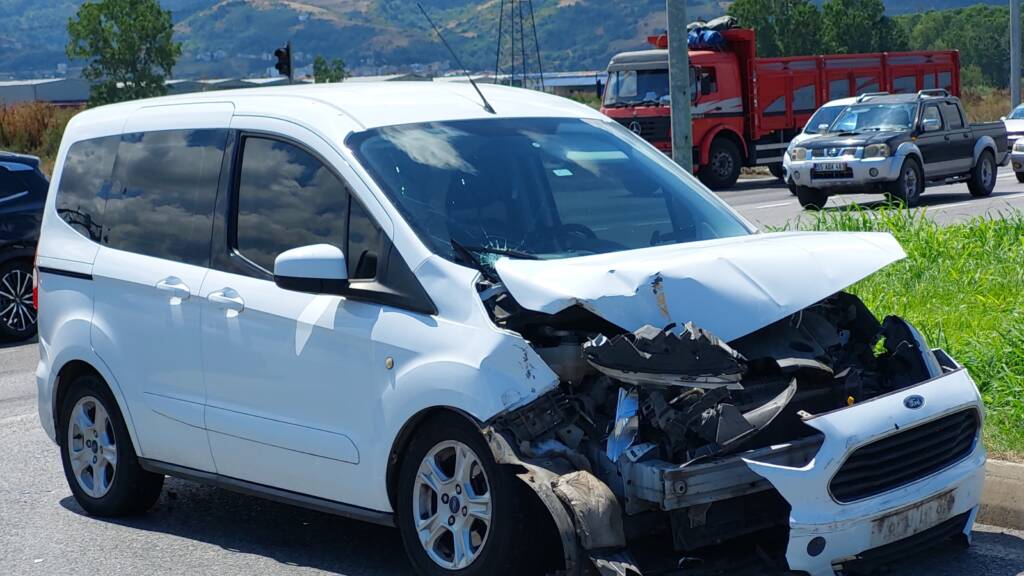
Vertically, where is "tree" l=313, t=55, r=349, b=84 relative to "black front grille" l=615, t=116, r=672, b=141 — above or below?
above

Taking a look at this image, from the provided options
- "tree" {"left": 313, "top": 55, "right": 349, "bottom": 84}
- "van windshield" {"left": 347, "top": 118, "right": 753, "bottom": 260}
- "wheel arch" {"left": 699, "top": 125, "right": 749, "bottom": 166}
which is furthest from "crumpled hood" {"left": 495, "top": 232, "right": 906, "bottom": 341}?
"tree" {"left": 313, "top": 55, "right": 349, "bottom": 84}

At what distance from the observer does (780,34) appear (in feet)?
293

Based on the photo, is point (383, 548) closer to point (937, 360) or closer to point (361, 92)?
point (361, 92)

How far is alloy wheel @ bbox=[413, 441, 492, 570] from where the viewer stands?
495cm

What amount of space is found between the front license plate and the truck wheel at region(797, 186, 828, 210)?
62.5 ft

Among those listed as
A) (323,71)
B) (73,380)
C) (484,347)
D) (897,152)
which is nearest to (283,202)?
(484,347)

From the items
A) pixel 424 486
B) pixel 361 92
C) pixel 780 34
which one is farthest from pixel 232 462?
pixel 780 34

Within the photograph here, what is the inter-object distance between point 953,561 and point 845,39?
89056 mm

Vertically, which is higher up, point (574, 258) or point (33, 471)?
point (574, 258)

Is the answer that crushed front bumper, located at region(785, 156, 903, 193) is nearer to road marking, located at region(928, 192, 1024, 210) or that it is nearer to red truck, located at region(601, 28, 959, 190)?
road marking, located at region(928, 192, 1024, 210)

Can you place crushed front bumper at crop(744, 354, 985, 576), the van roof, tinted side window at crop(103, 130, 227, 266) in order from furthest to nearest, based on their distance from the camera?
tinted side window at crop(103, 130, 227, 266) → the van roof → crushed front bumper at crop(744, 354, 985, 576)

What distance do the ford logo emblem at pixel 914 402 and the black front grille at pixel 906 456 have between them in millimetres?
72

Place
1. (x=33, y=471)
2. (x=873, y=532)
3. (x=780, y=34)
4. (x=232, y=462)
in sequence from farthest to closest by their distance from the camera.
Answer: (x=780, y=34), (x=33, y=471), (x=232, y=462), (x=873, y=532)

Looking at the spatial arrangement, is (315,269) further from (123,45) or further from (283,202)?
(123,45)
